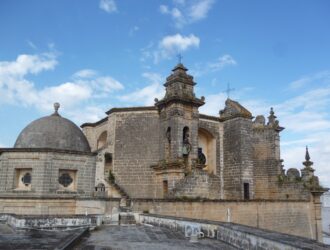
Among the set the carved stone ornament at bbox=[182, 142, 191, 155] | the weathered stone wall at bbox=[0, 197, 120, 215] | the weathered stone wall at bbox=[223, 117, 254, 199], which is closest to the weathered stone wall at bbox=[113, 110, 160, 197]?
the carved stone ornament at bbox=[182, 142, 191, 155]

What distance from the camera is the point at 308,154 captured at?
23734 mm

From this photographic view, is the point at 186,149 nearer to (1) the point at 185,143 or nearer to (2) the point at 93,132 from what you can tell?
(1) the point at 185,143

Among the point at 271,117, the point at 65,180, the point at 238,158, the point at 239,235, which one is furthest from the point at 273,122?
the point at 239,235

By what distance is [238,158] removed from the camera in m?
21.5

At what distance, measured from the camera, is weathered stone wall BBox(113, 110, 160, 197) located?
20156 mm

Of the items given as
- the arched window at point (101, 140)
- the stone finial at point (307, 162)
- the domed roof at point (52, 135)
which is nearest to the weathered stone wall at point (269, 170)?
the stone finial at point (307, 162)

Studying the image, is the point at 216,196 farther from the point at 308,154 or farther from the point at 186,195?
the point at 308,154

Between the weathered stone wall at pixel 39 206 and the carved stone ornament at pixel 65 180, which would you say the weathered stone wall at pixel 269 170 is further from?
the carved stone ornament at pixel 65 180

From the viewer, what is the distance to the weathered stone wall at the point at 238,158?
21141mm

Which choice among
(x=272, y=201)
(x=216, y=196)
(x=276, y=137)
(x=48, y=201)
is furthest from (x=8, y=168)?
(x=276, y=137)

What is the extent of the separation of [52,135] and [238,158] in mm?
11241

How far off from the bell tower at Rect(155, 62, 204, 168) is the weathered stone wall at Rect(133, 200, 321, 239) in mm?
3662

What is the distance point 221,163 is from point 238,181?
80.1 inches

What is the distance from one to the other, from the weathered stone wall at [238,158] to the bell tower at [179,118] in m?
3.46
